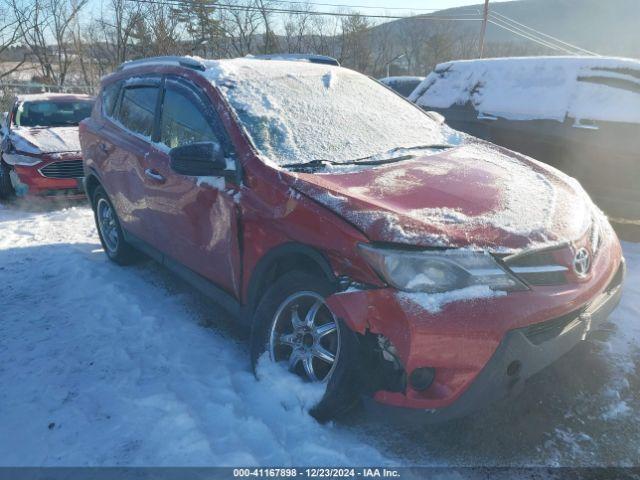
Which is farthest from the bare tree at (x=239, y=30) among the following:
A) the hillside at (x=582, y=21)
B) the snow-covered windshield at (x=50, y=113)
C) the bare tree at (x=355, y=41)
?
the hillside at (x=582, y=21)

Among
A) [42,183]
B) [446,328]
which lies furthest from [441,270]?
[42,183]

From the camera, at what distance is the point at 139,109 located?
4098 millimetres

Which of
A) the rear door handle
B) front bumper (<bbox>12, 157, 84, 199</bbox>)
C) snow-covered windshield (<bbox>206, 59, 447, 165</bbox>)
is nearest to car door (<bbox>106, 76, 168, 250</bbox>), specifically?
snow-covered windshield (<bbox>206, 59, 447, 165</bbox>)

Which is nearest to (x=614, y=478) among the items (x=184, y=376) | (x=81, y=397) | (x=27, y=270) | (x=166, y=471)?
(x=166, y=471)

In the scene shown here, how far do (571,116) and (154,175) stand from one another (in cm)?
422

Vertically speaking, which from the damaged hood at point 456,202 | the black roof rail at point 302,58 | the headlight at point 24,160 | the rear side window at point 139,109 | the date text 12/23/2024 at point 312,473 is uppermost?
the black roof rail at point 302,58

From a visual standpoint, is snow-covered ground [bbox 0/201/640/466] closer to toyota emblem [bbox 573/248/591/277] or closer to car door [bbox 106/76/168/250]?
car door [bbox 106/76/168/250]

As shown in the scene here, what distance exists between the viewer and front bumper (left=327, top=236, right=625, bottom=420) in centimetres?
204

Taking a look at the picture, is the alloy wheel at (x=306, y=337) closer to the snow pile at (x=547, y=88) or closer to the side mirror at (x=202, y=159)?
the side mirror at (x=202, y=159)

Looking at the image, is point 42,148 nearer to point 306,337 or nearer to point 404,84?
point 306,337

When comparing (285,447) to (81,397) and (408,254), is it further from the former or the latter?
(81,397)

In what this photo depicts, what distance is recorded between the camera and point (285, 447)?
236cm

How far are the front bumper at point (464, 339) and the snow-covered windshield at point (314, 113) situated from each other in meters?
1.12

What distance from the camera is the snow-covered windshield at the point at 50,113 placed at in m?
8.32
